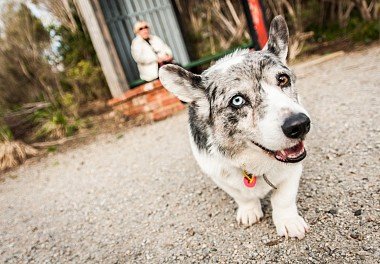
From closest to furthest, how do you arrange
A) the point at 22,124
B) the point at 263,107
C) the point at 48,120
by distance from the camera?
the point at 263,107, the point at 48,120, the point at 22,124

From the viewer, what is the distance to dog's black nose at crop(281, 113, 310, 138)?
5.99ft

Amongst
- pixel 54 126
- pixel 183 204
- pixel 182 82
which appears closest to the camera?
pixel 182 82

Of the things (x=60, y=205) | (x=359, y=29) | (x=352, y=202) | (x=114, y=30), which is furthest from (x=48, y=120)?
(x=359, y=29)

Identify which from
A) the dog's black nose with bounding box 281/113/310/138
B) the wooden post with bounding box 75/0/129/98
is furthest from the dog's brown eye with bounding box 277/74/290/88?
the wooden post with bounding box 75/0/129/98

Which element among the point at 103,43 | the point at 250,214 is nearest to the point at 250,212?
the point at 250,214

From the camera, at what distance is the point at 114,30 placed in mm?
7879

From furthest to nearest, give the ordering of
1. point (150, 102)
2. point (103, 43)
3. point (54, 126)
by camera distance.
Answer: point (54, 126) → point (103, 43) → point (150, 102)

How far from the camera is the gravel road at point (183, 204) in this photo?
230 centimetres

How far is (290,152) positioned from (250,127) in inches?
12.6

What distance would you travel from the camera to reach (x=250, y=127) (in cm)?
213

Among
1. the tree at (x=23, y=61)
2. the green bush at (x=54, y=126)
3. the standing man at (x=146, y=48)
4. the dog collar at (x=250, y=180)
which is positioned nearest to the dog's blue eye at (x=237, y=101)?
the dog collar at (x=250, y=180)

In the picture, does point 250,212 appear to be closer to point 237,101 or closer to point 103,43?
point 237,101

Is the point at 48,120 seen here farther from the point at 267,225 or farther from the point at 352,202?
the point at 352,202

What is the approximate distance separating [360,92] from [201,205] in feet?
11.2
